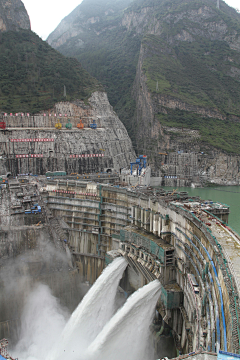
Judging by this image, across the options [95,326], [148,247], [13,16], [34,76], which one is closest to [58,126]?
[34,76]

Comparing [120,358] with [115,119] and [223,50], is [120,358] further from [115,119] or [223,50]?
[223,50]

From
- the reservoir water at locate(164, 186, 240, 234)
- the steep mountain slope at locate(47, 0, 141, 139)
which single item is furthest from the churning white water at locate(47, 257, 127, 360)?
the steep mountain slope at locate(47, 0, 141, 139)

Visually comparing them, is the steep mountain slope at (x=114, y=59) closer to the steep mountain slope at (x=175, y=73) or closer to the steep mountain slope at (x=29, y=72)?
the steep mountain slope at (x=175, y=73)

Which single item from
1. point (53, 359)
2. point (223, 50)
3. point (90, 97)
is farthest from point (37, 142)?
point (223, 50)

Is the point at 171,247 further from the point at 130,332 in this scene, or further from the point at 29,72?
the point at 29,72

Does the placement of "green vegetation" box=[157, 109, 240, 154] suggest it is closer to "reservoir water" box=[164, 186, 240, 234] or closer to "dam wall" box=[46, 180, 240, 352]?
"reservoir water" box=[164, 186, 240, 234]

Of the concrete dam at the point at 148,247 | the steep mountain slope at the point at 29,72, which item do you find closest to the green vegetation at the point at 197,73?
the steep mountain slope at the point at 29,72
